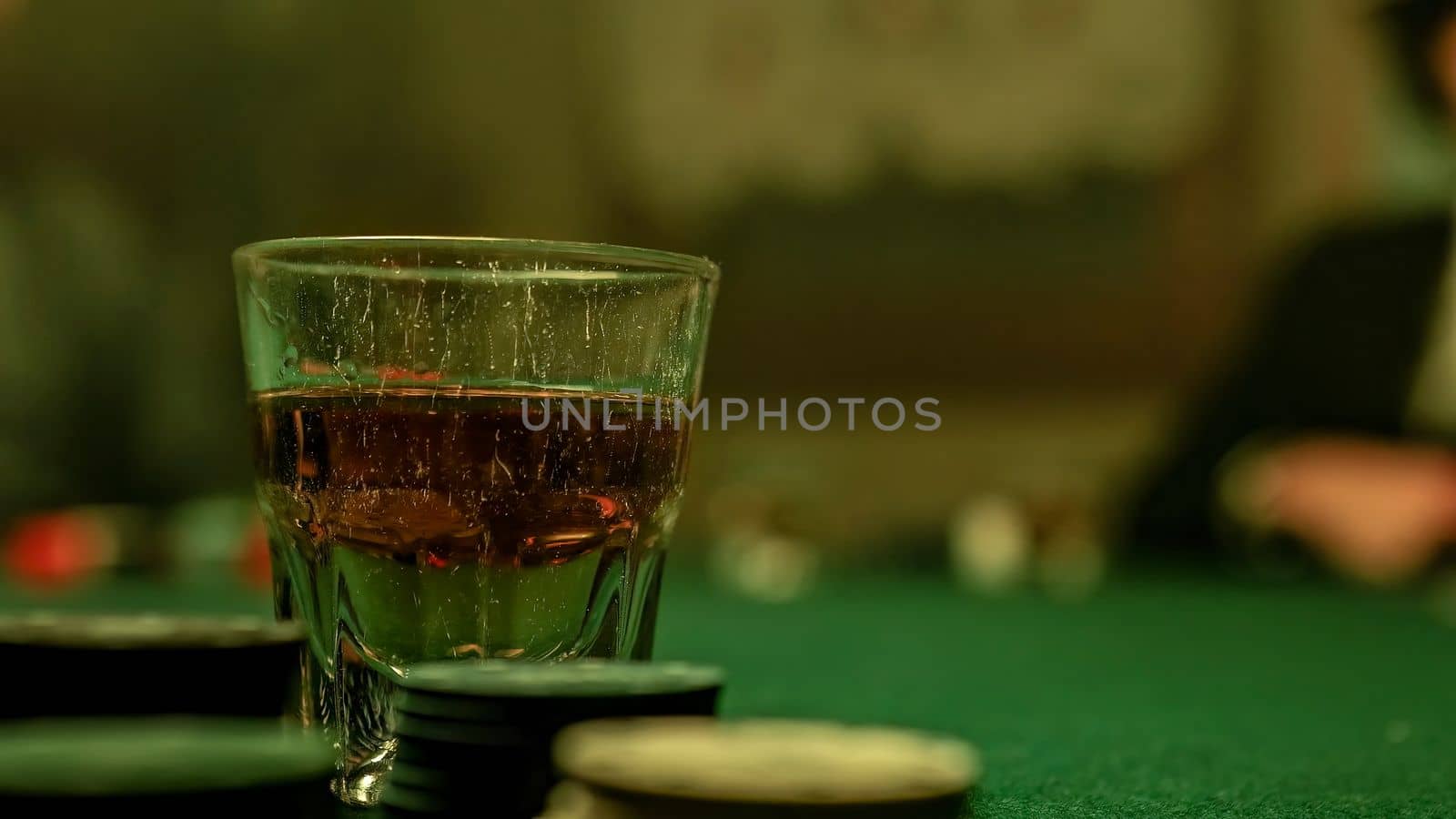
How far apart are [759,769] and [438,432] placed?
0.69 ft

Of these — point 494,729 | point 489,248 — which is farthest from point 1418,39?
point 494,729

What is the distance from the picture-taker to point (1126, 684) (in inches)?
37.8

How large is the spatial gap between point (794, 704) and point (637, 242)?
3082 mm

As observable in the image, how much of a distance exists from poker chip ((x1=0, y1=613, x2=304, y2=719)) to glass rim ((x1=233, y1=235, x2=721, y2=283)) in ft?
0.48

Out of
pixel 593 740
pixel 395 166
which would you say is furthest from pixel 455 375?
pixel 395 166

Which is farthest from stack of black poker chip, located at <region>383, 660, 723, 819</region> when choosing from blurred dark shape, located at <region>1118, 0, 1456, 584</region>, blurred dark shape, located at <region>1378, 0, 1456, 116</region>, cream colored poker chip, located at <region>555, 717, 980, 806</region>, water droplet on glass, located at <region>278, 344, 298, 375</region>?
blurred dark shape, located at <region>1378, 0, 1456, 116</region>

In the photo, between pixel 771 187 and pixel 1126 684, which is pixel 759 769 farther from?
pixel 771 187

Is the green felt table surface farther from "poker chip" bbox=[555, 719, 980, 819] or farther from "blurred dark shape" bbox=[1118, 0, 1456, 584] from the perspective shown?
"blurred dark shape" bbox=[1118, 0, 1456, 584]

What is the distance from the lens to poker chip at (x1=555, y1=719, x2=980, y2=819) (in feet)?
1.03

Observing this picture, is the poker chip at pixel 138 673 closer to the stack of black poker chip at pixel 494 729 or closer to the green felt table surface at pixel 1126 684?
the stack of black poker chip at pixel 494 729

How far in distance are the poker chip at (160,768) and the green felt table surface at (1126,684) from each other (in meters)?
0.26

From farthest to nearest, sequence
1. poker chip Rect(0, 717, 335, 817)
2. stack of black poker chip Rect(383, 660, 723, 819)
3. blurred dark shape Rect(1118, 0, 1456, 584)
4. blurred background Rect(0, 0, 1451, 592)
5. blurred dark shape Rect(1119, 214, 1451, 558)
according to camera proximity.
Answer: blurred background Rect(0, 0, 1451, 592), blurred dark shape Rect(1119, 214, 1451, 558), blurred dark shape Rect(1118, 0, 1456, 584), stack of black poker chip Rect(383, 660, 723, 819), poker chip Rect(0, 717, 335, 817)

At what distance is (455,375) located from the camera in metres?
0.50

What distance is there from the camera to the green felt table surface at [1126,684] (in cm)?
55
